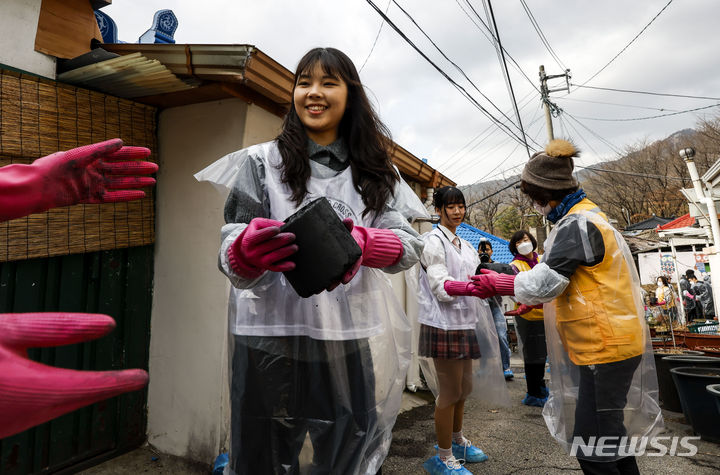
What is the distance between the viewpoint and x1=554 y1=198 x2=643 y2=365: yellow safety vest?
1742 mm

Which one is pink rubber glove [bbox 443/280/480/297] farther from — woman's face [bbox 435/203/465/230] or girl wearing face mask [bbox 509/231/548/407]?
girl wearing face mask [bbox 509/231/548/407]

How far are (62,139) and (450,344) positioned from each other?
2.55 metres

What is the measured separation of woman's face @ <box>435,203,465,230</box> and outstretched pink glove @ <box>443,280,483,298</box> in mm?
548

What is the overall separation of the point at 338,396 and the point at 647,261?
18.6 m

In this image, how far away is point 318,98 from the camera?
1.39 m

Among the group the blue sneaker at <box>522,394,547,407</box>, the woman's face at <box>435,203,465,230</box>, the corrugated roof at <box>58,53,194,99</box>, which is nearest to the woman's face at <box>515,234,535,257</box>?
the blue sneaker at <box>522,394,547,407</box>

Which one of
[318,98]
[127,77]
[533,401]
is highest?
[127,77]

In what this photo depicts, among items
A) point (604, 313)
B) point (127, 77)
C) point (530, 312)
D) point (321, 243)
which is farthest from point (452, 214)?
point (127, 77)

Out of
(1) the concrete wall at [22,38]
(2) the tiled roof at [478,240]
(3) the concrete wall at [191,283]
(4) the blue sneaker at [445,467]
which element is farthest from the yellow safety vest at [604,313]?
(2) the tiled roof at [478,240]

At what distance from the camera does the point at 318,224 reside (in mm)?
1002

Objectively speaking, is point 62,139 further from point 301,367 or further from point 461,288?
point 461,288

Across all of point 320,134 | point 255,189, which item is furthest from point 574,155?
point 255,189

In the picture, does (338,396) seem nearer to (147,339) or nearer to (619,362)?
(619,362)

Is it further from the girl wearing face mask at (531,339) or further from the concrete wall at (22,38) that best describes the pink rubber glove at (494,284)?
the concrete wall at (22,38)
